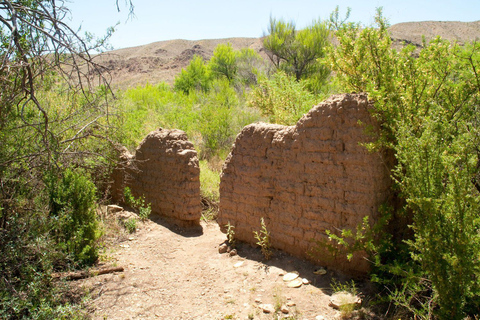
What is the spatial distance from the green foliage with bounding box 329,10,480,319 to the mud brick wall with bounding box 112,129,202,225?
11.6ft

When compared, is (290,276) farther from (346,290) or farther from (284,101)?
(284,101)

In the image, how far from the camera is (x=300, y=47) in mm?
17812

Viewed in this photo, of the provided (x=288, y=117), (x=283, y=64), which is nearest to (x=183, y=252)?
(x=288, y=117)

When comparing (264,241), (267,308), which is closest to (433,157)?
(267,308)

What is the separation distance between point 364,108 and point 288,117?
348 cm

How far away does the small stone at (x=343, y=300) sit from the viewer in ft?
12.9

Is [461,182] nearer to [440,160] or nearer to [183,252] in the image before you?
[440,160]

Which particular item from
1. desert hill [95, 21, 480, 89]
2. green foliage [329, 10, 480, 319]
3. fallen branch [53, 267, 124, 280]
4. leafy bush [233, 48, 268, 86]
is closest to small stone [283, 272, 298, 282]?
green foliage [329, 10, 480, 319]

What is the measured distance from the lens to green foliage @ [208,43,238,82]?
85.5 feet

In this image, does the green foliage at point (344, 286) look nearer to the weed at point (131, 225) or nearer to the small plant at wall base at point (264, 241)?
the small plant at wall base at point (264, 241)

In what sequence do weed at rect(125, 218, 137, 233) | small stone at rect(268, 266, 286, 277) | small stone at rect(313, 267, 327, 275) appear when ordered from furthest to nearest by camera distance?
weed at rect(125, 218, 137, 233) < small stone at rect(268, 266, 286, 277) < small stone at rect(313, 267, 327, 275)

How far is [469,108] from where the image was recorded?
3768mm

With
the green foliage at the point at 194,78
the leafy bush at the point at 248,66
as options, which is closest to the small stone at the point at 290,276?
the leafy bush at the point at 248,66

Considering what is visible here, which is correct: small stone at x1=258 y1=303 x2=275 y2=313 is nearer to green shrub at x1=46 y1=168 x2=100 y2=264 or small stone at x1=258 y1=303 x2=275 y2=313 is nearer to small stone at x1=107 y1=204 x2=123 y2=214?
green shrub at x1=46 y1=168 x2=100 y2=264
